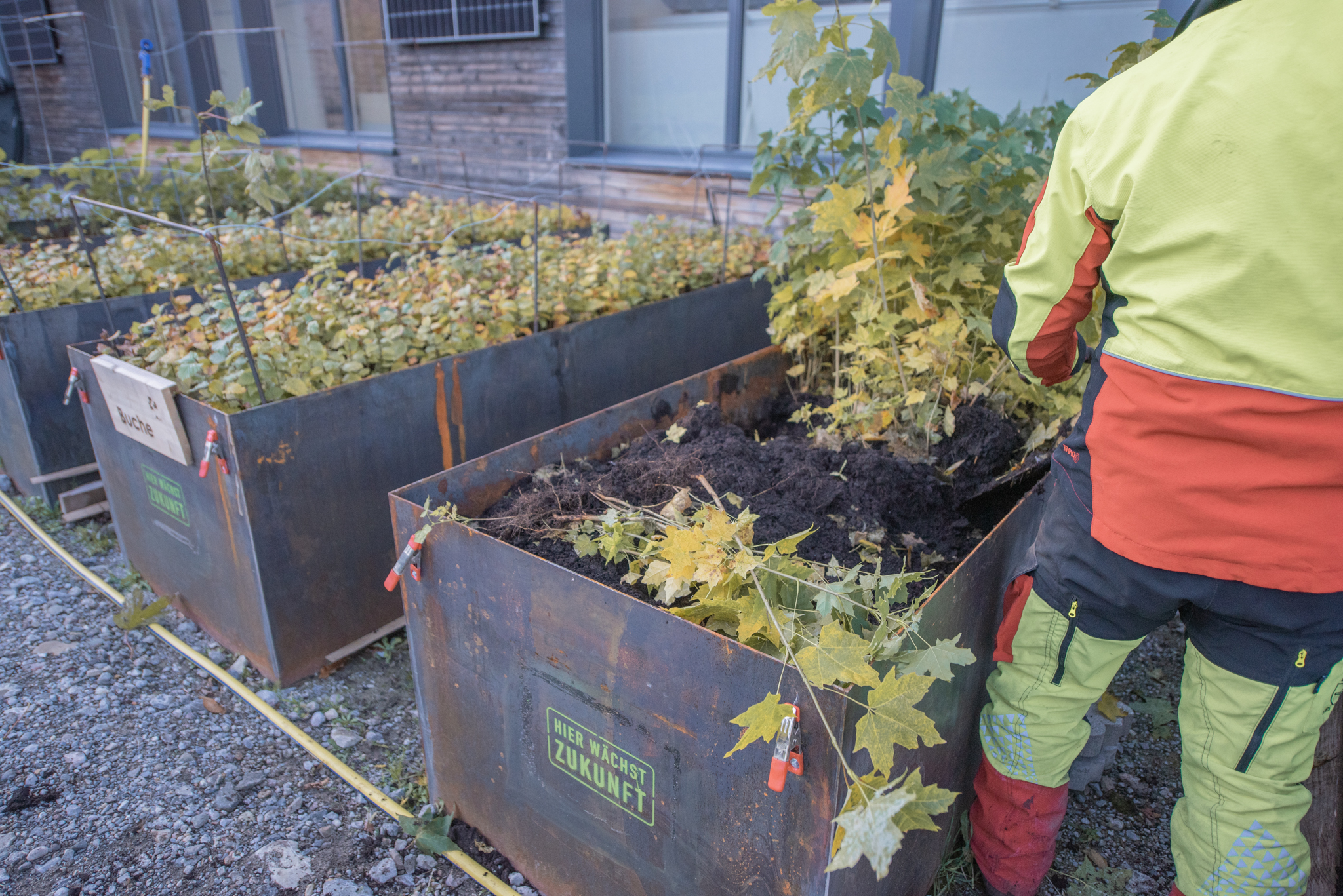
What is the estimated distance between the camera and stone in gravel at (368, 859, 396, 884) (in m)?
2.00

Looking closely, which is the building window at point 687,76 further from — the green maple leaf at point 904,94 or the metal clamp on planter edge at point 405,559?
the metal clamp on planter edge at point 405,559

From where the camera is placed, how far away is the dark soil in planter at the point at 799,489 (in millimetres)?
1880

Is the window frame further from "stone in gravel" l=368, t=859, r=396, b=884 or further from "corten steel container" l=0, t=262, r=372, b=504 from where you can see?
"stone in gravel" l=368, t=859, r=396, b=884

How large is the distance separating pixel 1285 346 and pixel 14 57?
53.2ft

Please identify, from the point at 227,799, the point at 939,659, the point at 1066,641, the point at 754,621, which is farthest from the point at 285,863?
the point at 1066,641

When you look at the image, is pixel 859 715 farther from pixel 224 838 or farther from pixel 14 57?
pixel 14 57

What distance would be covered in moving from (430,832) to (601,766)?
0.73 m

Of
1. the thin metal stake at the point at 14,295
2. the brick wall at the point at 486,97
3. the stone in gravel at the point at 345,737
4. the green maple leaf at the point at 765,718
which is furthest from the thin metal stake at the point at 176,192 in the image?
the green maple leaf at the point at 765,718

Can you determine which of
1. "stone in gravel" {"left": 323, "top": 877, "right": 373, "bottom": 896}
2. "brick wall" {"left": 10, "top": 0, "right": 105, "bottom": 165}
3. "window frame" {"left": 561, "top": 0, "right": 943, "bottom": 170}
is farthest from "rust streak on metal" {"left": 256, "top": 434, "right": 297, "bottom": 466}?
"brick wall" {"left": 10, "top": 0, "right": 105, "bottom": 165}

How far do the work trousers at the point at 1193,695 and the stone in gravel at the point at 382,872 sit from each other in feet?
5.04

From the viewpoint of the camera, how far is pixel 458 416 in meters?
2.90

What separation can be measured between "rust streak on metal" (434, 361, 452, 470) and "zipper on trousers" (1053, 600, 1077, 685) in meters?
2.01

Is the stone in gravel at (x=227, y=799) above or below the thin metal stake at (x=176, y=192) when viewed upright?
below

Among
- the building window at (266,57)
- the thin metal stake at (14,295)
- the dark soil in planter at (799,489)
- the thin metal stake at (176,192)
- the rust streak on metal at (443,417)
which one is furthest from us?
the building window at (266,57)
